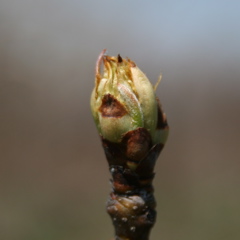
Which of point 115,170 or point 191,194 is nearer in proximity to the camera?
point 115,170

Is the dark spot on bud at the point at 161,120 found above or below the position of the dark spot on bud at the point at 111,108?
below

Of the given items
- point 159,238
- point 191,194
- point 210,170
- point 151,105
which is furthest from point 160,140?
point 210,170

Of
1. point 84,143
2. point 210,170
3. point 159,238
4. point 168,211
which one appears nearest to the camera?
point 159,238

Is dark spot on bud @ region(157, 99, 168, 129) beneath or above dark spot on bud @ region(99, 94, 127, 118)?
beneath

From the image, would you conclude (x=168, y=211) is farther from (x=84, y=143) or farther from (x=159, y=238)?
(x=84, y=143)

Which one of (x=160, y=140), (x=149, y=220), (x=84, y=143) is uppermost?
(x=160, y=140)

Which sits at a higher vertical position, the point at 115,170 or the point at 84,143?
the point at 115,170
